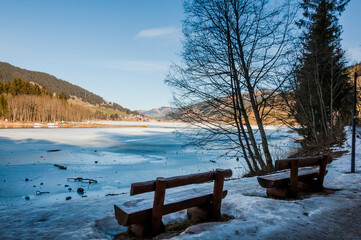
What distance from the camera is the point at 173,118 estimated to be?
Answer: 8.18 meters

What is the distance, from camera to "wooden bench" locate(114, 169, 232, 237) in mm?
3131

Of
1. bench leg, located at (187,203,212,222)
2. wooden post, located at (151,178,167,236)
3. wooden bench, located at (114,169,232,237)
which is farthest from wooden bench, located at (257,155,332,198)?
wooden post, located at (151,178,167,236)

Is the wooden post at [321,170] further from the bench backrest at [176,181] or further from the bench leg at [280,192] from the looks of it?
the bench backrest at [176,181]

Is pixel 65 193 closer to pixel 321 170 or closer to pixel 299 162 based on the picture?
pixel 299 162

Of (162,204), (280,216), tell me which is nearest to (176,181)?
(162,204)

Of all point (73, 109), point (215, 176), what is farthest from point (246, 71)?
point (73, 109)

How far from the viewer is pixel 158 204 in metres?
3.26

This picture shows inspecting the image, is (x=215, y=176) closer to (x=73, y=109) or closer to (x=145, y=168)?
(x=145, y=168)

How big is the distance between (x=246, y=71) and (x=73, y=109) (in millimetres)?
112840

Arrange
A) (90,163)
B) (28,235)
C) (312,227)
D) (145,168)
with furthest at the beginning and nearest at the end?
(90,163) → (145,168) → (28,235) → (312,227)

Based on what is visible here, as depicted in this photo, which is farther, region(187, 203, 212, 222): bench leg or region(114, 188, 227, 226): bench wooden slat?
region(187, 203, 212, 222): bench leg

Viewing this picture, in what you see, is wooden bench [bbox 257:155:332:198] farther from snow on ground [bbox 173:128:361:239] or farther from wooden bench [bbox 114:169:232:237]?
wooden bench [bbox 114:169:232:237]

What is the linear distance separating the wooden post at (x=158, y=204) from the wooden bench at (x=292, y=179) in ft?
7.72

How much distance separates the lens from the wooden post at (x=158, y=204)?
320cm
